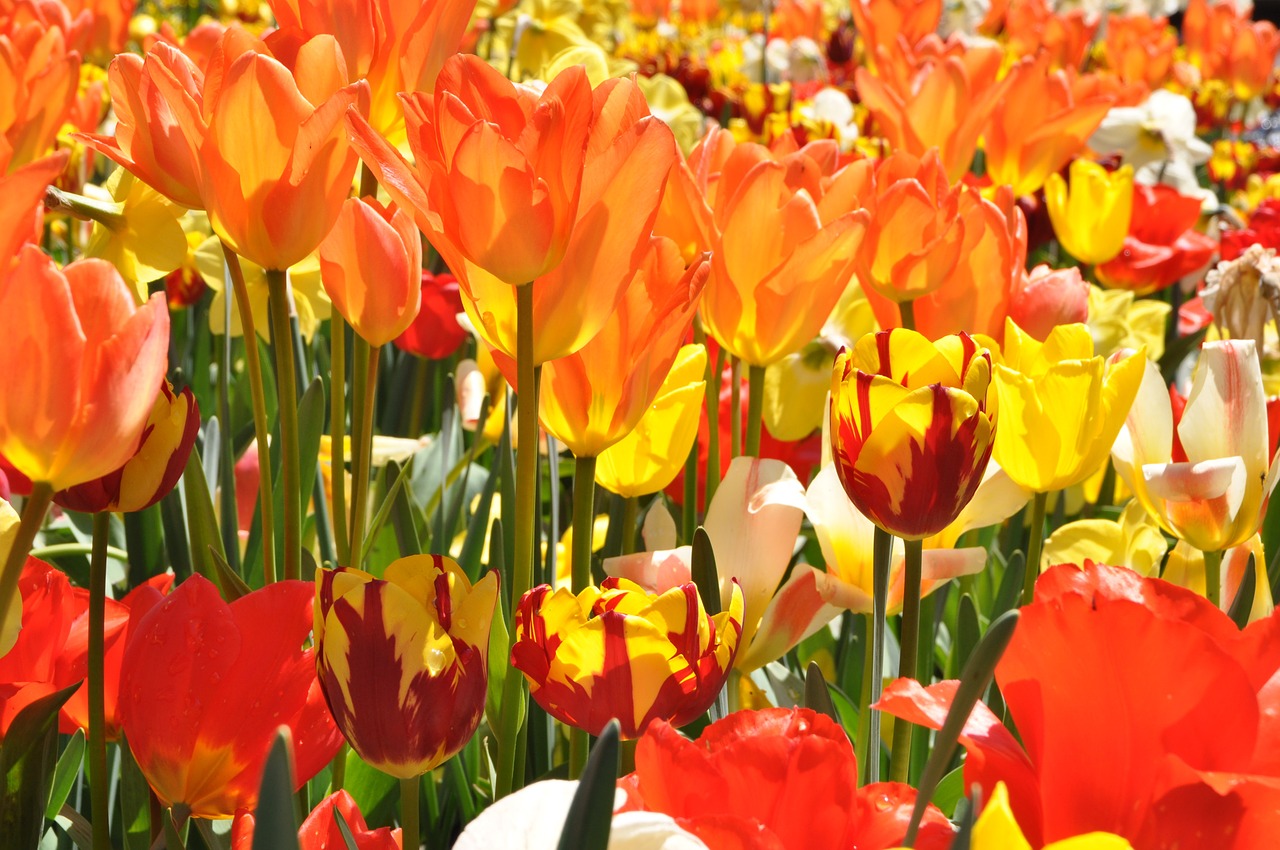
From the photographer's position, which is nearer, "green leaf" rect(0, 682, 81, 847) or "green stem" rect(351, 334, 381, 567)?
"green leaf" rect(0, 682, 81, 847)

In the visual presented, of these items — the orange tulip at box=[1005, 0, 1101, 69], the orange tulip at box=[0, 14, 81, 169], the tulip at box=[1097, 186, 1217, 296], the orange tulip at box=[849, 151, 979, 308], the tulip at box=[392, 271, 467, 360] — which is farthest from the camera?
the orange tulip at box=[1005, 0, 1101, 69]

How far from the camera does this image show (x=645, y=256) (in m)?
0.52

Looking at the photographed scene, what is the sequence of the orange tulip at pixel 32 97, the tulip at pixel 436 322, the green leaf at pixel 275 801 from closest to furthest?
the green leaf at pixel 275 801 < the orange tulip at pixel 32 97 < the tulip at pixel 436 322

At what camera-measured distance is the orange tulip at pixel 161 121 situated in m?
0.52

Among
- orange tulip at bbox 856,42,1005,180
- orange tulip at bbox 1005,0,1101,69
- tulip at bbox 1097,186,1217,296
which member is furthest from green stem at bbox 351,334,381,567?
orange tulip at bbox 1005,0,1101,69

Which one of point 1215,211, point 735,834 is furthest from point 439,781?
point 1215,211

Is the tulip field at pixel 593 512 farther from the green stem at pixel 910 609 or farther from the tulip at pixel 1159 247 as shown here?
the tulip at pixel 1159 247

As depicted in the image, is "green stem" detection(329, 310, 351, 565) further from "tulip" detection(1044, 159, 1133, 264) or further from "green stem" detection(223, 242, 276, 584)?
"tulip" detection(1044, 159, 1133, 264)

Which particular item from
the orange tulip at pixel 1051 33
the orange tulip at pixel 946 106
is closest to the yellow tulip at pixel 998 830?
the orange tulip at pixel 946 106

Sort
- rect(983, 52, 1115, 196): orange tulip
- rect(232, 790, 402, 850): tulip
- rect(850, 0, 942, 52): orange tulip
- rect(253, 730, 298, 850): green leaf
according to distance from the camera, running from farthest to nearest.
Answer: rect(850, 0, 942, 52): orange tulip, rect(983, 52, 1115, 196): orange tulip, rect(232, 790, 402, 850): tulip, rect(253, 730, 298, 850): green leaf

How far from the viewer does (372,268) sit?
1.92 feet

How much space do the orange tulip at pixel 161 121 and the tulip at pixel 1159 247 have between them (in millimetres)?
1141

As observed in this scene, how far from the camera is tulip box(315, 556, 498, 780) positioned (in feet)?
1.38

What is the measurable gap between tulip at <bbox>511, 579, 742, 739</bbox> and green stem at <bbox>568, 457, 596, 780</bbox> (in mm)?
105
